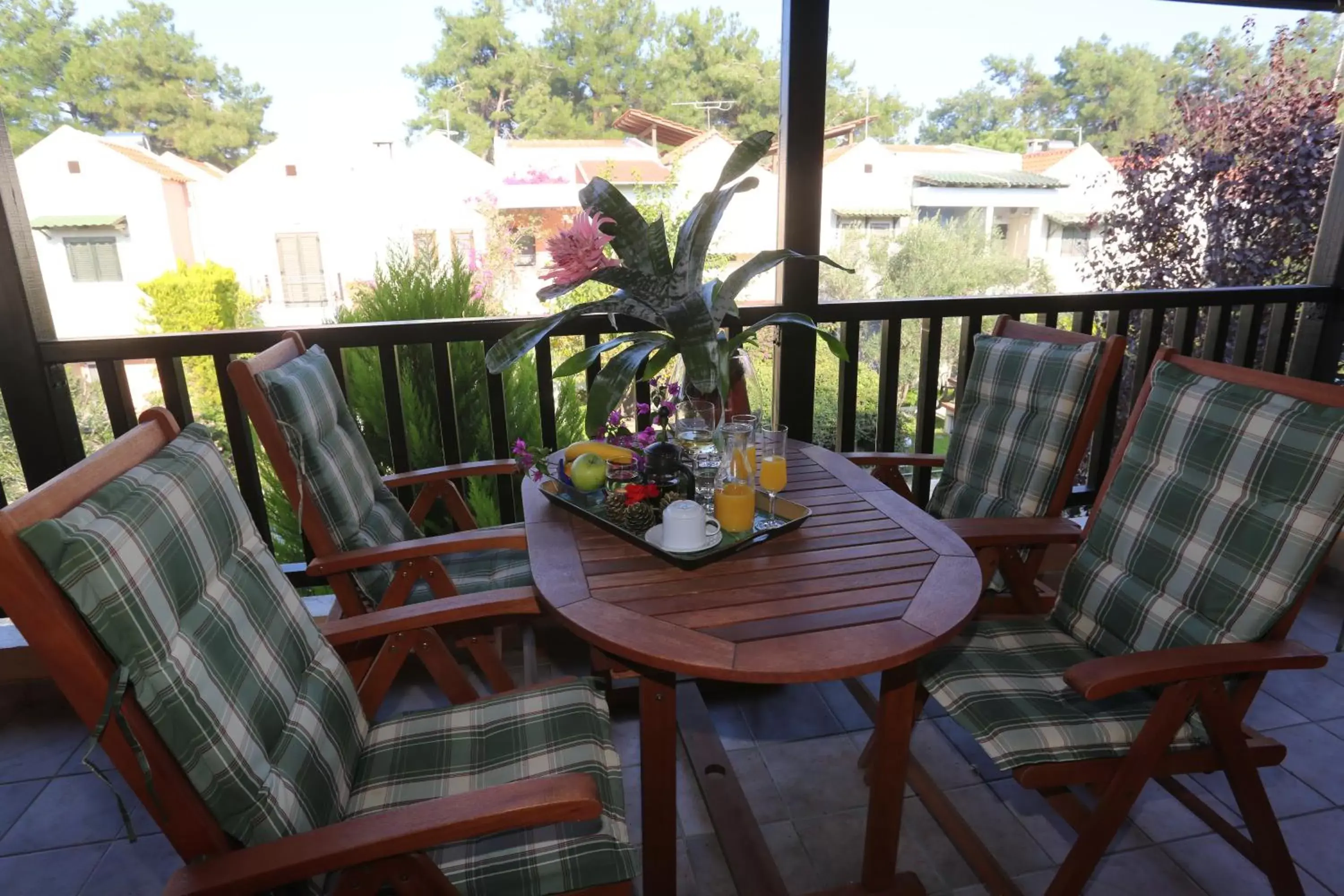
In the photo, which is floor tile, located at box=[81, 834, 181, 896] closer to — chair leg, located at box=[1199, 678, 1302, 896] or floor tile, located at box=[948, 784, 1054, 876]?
floor tile, located at box=[948, 784, 1054, 876]

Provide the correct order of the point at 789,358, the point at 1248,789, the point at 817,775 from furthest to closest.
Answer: the point at 789,358
the point at 817,775
the point at 1248,789

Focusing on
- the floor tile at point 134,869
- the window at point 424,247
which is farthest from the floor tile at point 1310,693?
the window at point 424,247

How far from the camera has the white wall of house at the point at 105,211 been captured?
10.9 ft

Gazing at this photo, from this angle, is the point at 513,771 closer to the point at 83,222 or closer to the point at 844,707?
the point at 844,707

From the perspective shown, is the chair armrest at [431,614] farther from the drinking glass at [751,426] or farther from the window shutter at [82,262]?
the window shutter at [82,262]

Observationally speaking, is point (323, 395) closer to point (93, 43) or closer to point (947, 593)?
point (947, 593)

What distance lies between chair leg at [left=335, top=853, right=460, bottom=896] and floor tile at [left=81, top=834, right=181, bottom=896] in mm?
998

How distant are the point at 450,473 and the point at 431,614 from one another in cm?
89

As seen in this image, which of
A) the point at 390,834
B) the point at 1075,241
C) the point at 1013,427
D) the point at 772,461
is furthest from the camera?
the point at 1075,241

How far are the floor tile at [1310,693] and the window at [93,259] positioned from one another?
519cm

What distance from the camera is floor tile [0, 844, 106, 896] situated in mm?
1682

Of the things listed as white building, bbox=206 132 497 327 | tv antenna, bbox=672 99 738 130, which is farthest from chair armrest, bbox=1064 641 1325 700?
tv antenna, bbox=672 99 738 130

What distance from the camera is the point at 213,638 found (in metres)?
1.08

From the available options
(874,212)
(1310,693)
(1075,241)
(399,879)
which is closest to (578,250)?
(399,879)
